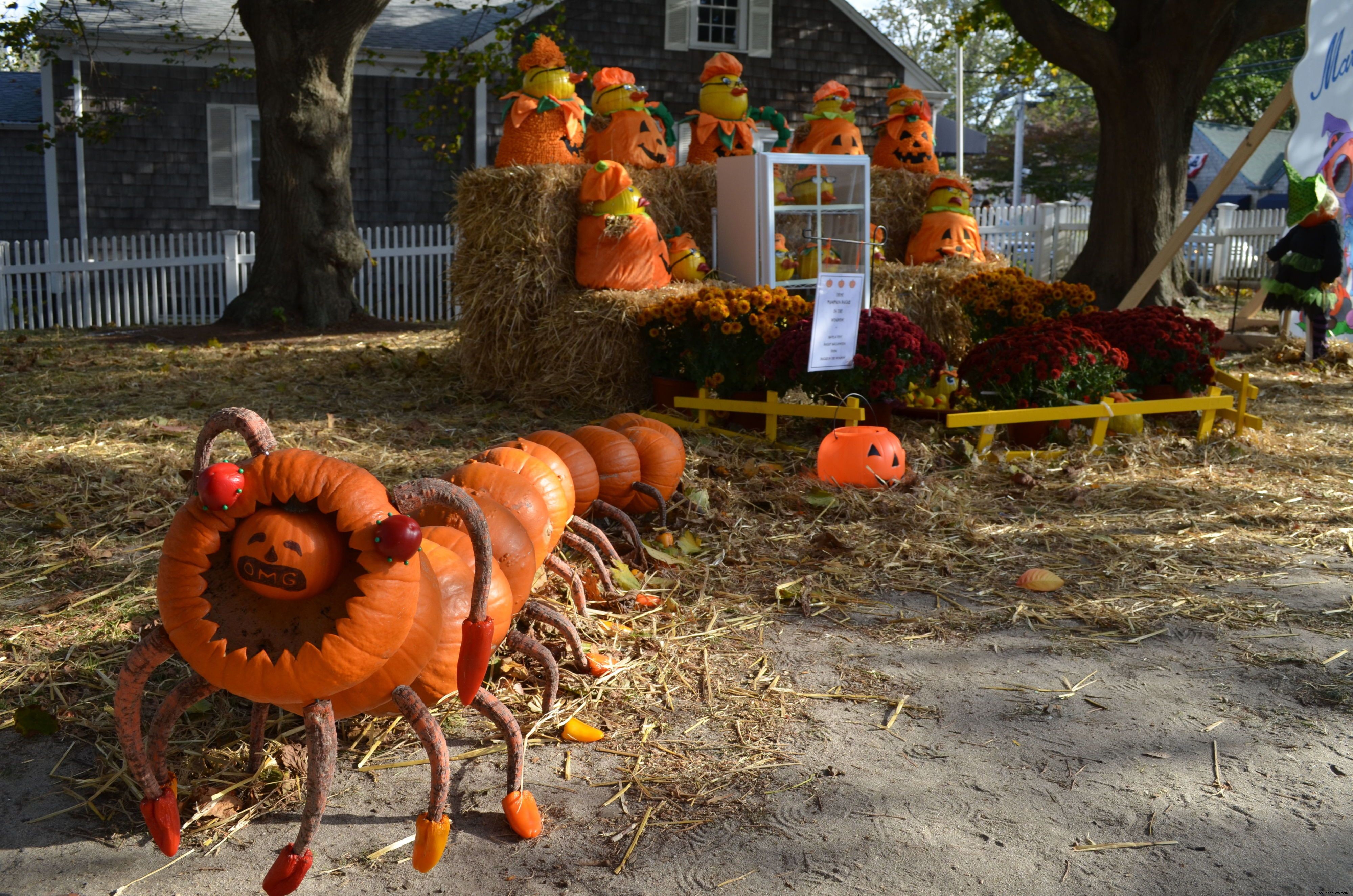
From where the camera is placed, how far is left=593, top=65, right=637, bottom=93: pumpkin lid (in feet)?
26.6

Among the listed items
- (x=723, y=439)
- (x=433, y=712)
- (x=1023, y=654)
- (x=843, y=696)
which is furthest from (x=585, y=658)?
(x=723, y=439)

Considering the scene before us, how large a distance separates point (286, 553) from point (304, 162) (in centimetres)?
984

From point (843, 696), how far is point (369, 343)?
8030mm

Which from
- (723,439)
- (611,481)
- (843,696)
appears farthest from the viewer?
(723,439)

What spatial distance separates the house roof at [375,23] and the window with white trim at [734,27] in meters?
2.82

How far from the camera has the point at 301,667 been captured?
195 cm

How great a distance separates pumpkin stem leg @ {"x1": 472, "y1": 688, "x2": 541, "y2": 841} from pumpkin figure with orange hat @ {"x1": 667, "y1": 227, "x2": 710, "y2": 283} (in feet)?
20.0

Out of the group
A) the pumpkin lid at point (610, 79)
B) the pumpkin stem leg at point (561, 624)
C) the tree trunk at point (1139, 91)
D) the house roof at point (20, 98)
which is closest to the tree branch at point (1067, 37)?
the tree trunk at point (1139, 91)

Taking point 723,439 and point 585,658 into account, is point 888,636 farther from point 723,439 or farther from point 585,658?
point 723,439

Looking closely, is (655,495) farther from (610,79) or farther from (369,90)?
(369,90)

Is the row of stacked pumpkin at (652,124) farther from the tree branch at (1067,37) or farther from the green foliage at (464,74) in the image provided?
the green foliage at (464,74)

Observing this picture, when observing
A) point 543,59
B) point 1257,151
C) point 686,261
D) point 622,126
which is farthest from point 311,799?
point 1257,151

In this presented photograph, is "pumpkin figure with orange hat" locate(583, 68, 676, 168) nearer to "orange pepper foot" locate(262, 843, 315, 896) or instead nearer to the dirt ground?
the dirt ground

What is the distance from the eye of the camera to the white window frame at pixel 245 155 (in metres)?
15.6
